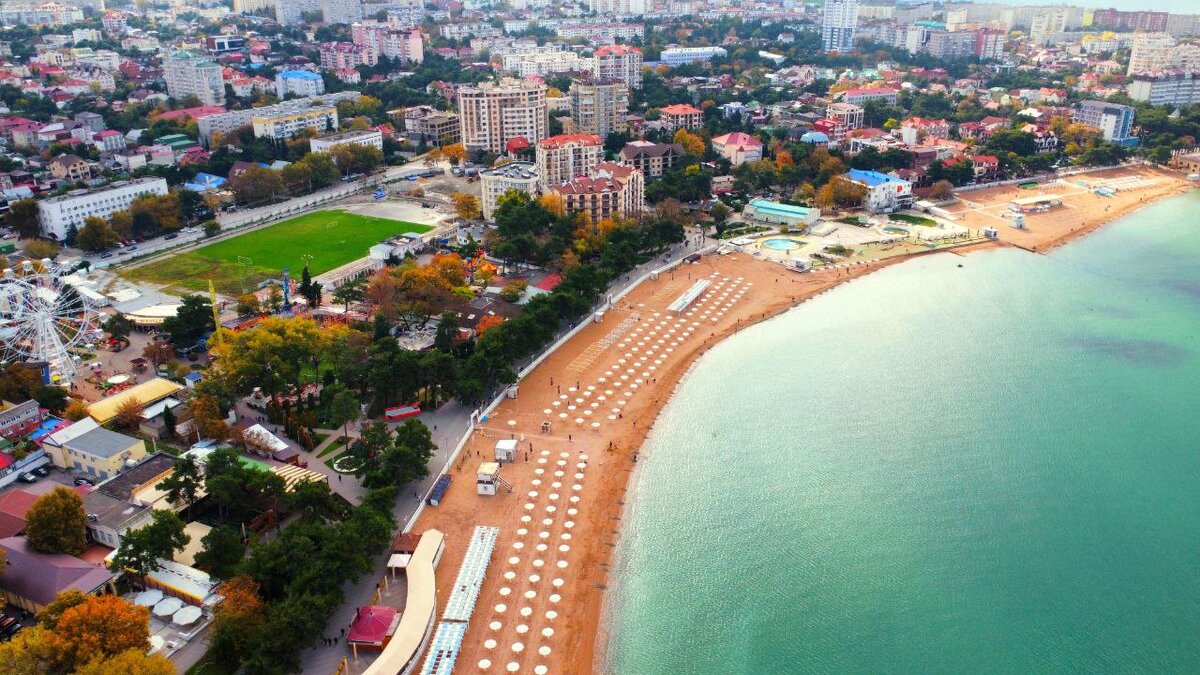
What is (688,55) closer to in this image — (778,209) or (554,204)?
(778,209)

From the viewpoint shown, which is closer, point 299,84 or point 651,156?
point 651,156

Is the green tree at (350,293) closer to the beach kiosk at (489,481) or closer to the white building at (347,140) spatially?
the beach kiosk at (489,481)

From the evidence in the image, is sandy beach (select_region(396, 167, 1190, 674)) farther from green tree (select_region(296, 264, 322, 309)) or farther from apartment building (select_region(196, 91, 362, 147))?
apartment building (select_region(196, 91, 362, 147))

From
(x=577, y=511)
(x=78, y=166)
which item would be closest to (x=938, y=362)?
(x=577, y=511)

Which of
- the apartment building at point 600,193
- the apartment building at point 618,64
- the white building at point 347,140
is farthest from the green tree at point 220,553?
the apartment building at point 618,64

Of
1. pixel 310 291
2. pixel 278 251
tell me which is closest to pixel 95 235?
pixel 278 251

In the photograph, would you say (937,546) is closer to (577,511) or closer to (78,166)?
(577,511)

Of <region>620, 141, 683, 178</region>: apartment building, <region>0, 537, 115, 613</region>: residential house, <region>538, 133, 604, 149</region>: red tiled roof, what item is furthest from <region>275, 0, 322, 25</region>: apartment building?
<region>0, 537, 115, 613</region>: residential house
